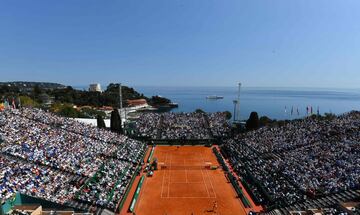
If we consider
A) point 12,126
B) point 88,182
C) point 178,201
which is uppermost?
point 12,126

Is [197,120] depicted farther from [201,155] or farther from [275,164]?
[275,164]

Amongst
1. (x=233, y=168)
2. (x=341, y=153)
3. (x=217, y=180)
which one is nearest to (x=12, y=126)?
(x=217, y=180)

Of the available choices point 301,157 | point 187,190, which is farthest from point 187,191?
point 301,157

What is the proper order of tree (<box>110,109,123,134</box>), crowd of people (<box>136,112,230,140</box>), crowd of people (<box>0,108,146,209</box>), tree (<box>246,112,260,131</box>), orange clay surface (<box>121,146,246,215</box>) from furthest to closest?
crowd of people (<box>136,112,230,140</box>), tree (<box>246,112,260,131</box>), tree (<box>110,109,123,134</box>), orange clay surface (<box>121,146,246,215</box>), crowd of people (<box>0,108,146,209</box>)

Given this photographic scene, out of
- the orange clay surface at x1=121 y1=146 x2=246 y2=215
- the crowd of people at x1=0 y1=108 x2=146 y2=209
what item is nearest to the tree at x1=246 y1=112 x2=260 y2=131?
the orange clay surface at x1=121 y1=146 x2=246 y2=215

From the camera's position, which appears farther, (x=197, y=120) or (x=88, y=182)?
(x=197, y=120)

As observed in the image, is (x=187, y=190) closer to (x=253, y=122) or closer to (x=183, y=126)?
(x=183, y=126)

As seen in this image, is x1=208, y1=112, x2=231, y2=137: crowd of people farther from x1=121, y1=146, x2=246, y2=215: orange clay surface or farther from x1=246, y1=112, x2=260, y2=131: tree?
x1=121, y1=146, x2=246, y2=215: orange clay surface
